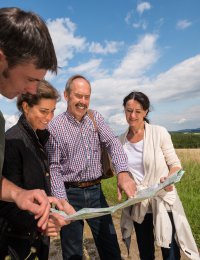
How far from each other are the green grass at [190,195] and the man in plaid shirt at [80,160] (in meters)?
1.64

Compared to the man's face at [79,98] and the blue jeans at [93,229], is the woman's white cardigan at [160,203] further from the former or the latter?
the man's face at [79,98]

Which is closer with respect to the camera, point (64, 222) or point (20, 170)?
point (64, 222)

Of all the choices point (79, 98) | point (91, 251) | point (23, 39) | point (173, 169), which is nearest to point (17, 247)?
point (23, 39)

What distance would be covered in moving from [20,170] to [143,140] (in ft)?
5.48

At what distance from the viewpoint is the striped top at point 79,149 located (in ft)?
10.9

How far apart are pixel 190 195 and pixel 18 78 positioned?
202 inches

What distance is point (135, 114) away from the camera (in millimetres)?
3857

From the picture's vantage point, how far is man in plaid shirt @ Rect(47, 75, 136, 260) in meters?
3.36

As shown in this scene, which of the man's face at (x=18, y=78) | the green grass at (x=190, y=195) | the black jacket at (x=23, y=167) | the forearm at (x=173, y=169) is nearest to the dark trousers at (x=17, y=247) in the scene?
the black jacket at (x=23, y=167)

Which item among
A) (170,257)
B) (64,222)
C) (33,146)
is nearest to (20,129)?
(33,146)

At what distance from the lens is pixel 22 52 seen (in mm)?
1714

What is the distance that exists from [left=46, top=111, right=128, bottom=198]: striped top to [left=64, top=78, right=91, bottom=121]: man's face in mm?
79

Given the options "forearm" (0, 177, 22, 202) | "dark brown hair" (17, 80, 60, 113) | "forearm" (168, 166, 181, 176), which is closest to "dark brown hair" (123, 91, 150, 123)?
"forearm" (168, 166, 181, 176)

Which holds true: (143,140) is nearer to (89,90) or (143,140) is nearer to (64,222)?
(89,90)
